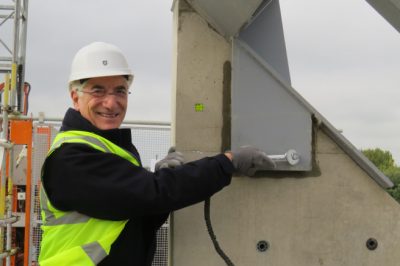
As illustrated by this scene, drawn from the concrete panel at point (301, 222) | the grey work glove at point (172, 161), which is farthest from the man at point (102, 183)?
the concrete panel at point (301, 222)

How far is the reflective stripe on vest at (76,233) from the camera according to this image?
204 cm

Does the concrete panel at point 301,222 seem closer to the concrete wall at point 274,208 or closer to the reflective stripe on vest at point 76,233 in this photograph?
the concrete wall at point 274,208

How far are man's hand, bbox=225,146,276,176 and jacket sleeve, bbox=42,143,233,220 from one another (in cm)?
25

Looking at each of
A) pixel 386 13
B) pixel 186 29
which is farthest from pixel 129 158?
pixel 386 13

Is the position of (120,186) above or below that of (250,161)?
below

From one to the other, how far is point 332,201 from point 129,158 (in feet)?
3.70

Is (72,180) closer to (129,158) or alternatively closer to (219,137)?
(129,158)

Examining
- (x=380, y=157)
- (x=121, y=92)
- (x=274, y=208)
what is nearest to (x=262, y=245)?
(x=274, y=208)

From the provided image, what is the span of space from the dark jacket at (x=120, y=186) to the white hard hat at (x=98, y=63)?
0.83ft

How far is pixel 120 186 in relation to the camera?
203 cm

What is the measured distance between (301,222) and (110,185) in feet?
3.73

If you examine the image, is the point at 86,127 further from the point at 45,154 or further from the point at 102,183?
the point at 45,154

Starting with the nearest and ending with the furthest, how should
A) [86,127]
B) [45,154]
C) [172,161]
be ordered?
[86,127], [172,161], [45,154]

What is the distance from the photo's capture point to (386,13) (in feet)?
6.60
